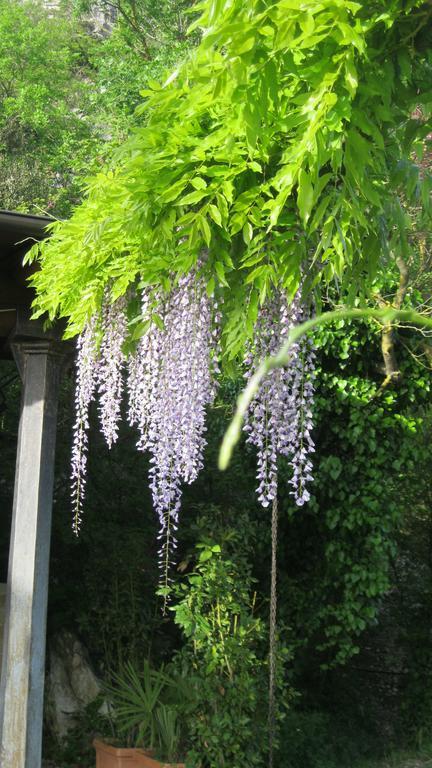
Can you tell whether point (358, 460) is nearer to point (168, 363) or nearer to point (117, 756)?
point (117, 756)

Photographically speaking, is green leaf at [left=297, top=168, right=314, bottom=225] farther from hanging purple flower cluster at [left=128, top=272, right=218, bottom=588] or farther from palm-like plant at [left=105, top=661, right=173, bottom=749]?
palm-like plant at [left=105, top=661, right=173, bottom=749]

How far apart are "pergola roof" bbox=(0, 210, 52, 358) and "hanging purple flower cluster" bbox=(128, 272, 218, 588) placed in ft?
1.97

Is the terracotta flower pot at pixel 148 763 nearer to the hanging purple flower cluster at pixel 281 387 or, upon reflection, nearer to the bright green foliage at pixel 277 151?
the hanging purple flower cluster at pixel 281 387

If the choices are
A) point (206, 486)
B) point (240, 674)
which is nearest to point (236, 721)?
point (240, 674)

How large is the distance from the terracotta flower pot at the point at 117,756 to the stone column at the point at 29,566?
1019 millimetres

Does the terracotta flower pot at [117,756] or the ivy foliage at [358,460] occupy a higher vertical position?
the ivy foliage at [358,460]

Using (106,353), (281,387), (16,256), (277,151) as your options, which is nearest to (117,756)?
(106,353)

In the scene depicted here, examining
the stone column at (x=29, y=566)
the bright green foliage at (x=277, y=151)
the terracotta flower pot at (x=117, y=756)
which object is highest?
the bright green foliage at (x=277, y=151)

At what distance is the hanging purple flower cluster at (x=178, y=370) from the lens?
2.38 meters

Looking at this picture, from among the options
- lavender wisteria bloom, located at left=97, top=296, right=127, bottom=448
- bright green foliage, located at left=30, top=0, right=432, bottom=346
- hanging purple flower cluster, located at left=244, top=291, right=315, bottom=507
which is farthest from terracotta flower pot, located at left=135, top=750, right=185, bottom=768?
bright green foliage, located at left=30, top=0, right=432, bottom=346

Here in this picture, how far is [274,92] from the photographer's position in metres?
1.43

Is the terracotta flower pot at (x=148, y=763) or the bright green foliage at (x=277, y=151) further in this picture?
the terracotta flower pot at (x=148, y=763)

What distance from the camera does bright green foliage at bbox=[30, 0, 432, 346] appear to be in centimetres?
136

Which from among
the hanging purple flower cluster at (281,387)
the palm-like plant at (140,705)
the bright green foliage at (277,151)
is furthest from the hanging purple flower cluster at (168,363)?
the palm-like plant at (140,705)
